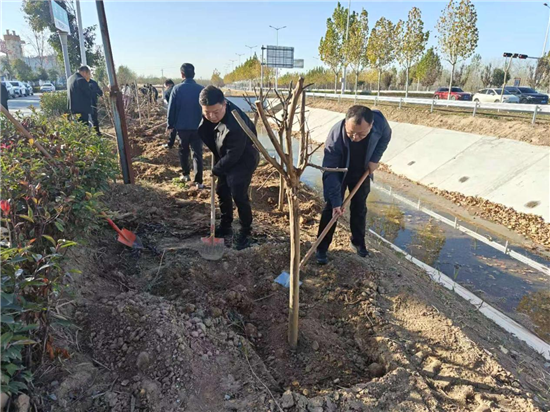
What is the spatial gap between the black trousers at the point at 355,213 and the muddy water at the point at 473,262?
1.78 metres

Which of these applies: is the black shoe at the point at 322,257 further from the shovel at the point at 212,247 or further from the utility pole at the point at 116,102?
the utility pole at the point at 116,102

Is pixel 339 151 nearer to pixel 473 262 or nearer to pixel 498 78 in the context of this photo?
pixel 473 262

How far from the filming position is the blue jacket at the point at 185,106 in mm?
5516

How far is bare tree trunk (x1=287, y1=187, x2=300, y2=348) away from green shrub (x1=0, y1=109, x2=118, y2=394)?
1235mm

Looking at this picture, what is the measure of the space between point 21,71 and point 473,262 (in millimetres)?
52117

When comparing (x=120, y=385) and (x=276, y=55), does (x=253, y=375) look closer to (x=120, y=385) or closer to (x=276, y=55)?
(x=120, y=385)

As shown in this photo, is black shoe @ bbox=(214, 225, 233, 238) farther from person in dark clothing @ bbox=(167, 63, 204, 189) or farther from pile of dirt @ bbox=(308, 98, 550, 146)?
pile of dirt @ bbox=(308, 98, 550, 146)

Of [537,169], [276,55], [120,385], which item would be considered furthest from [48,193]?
[276,55]

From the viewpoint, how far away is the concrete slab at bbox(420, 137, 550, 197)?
8.20 meters

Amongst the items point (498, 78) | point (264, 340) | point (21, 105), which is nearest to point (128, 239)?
point (264, 340)

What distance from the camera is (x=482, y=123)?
35.8ft

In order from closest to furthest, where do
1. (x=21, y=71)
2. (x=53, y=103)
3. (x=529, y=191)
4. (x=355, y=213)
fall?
(x=355, y=213), (x=529, y=191), (x=53, y=103), (x=21, y=71)

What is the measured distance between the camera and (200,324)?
2.51 m

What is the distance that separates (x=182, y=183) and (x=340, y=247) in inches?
116
